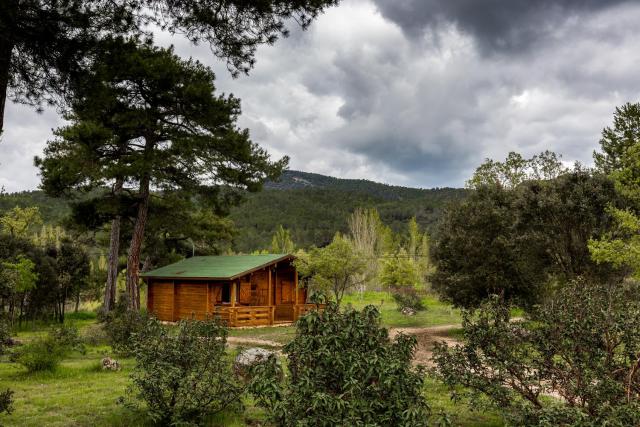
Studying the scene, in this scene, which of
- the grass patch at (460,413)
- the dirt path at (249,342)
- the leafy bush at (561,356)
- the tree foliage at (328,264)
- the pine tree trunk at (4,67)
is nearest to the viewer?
the leafy bush at (561,356)

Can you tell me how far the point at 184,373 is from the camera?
666 cm

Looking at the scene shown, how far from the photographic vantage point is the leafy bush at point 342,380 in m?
4.70

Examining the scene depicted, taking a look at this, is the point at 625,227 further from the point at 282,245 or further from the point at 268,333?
the point at 282,245

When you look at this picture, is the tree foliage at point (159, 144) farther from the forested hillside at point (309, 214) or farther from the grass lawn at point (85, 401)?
the forested hillside at point (309, 214)

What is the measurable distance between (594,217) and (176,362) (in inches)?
619

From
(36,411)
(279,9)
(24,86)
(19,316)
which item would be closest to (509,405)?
(279,9)

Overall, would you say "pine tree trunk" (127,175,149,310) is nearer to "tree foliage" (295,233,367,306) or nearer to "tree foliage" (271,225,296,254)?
"tree foliage" (295,233,367,306)

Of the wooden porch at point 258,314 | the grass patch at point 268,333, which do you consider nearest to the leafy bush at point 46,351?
the grass patch at point 268,333

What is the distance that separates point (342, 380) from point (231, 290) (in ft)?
61.0

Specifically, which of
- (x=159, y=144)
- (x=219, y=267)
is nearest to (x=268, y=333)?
(x=219, y=267)

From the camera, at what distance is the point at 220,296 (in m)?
24.2

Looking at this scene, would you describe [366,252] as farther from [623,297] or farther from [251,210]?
[251,210]

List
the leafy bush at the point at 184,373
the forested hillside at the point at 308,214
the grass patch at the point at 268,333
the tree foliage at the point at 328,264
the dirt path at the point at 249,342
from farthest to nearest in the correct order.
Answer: the forested hillside at the point at 308,214, the tree foliage at the point at 328,264, the grass patch at the point at 268,333, the dirt path at the point at 249,342, the leafy bush at the point at 184,373

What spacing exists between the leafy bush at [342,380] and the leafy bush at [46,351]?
26.9 feet
